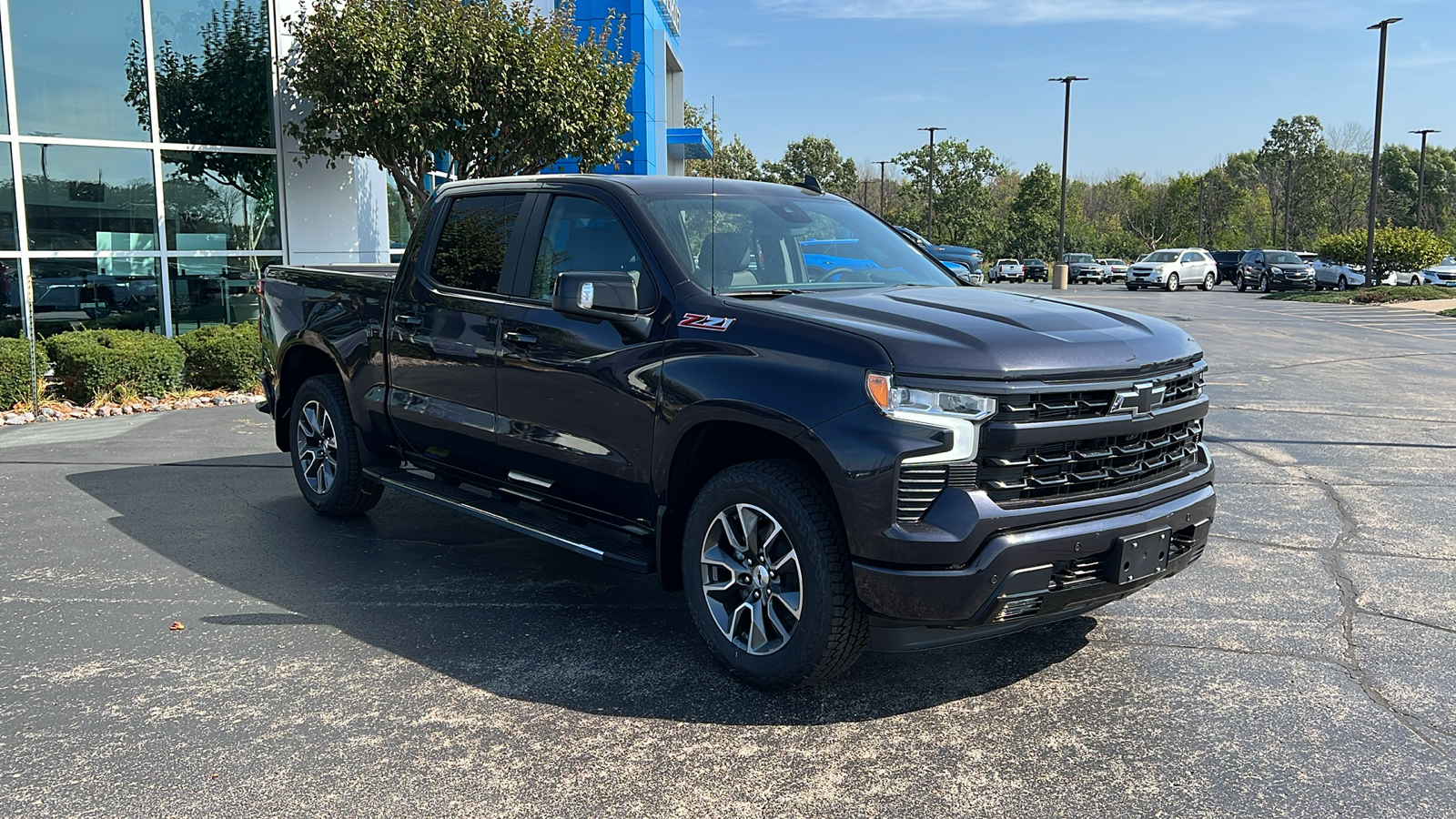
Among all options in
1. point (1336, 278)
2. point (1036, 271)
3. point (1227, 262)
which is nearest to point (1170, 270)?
point (1336, 278)

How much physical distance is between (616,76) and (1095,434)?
1349 cm

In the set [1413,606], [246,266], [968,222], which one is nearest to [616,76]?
[246,266]

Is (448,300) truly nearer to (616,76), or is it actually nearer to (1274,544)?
(1274,544)

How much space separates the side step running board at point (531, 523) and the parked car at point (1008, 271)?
57432mm

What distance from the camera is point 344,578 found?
554 centimetres

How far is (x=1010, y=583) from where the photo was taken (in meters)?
3.60

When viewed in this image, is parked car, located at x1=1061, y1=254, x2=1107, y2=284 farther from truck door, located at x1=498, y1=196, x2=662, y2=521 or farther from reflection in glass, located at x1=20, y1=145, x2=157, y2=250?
truck door, located at x1=498, y1=196, x2=662, y2=521

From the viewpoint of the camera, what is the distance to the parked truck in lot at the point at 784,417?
362 cm

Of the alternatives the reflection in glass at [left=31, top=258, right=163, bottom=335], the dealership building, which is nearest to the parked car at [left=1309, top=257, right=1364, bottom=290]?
the dealership building

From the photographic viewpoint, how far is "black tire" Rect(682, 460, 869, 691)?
149 inches

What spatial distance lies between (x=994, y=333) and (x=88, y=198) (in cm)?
1323

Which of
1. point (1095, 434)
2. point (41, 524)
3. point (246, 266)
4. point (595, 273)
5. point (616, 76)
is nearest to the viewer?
point (1095, 434)

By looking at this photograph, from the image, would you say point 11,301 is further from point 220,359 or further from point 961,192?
point 961,192

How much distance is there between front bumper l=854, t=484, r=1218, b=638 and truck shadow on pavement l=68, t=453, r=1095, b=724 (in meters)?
0.47
